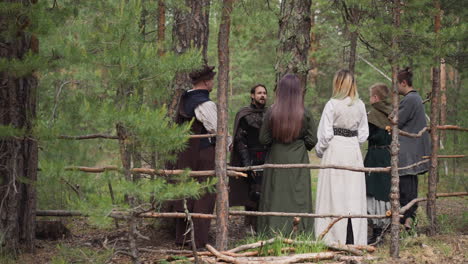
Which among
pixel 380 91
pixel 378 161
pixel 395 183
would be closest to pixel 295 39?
pixel 380 91

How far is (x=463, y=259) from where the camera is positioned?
5688 millimetres

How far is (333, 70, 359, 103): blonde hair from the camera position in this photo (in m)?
Answer: 6.46

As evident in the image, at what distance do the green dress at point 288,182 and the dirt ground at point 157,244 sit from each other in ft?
1.92

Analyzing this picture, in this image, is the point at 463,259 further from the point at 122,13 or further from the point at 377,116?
the point at 122,13

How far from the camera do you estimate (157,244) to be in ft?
22.7

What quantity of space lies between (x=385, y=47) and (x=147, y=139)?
9.63ft

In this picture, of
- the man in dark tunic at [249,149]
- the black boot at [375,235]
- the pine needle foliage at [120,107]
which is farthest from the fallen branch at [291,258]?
the man in dark tunic at [249,149]

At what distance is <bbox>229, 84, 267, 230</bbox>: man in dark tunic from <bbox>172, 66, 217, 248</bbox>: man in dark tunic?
0.72 meters

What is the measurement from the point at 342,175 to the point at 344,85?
103cm

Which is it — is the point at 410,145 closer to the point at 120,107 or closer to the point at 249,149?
the point at 249,149

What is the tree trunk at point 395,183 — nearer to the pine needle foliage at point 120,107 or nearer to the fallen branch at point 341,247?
the fallen branch at point 341,247

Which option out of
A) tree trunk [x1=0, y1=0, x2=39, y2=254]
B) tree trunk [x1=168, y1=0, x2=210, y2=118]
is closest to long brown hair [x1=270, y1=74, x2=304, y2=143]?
tree trunk [x1=168, y1=0, x2=210, y2=118]

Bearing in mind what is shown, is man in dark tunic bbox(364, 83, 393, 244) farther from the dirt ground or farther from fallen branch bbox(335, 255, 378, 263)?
fallen branch bbox(335, 255, 378, 263)

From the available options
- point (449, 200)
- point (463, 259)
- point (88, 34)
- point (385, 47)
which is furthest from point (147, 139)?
point (449, 200)
